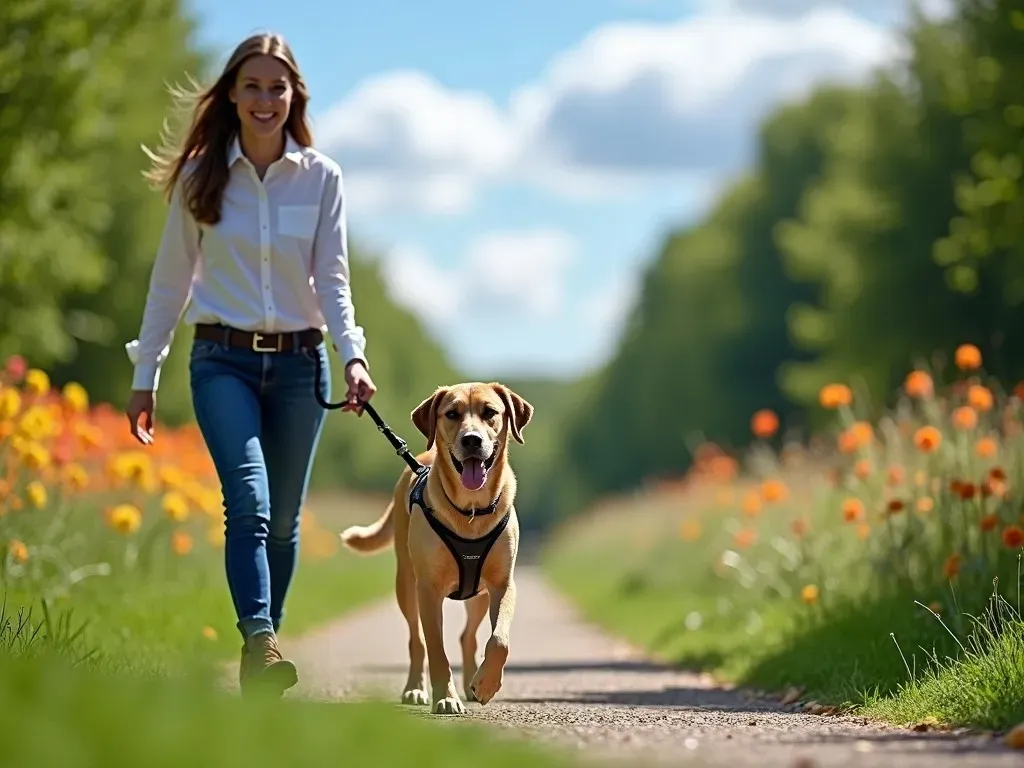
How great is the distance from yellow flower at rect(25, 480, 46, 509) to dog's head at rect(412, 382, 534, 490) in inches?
131

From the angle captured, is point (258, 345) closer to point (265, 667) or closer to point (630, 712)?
point (265, 667)

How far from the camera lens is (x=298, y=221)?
290 inches

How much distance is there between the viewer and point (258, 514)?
22.7 feet

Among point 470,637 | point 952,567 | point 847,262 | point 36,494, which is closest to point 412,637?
point 470,637

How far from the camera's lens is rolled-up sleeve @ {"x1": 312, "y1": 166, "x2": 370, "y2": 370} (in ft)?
24.1

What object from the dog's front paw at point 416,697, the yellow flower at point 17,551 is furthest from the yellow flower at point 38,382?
the dog's front paw at point 416,697

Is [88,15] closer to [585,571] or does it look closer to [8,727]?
[8,727]

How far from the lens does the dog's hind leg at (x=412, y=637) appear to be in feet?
25.8

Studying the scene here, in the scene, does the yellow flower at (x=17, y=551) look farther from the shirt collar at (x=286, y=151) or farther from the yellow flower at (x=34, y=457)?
the shirt collar at (x=286, y=151)

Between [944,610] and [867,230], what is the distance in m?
23.7

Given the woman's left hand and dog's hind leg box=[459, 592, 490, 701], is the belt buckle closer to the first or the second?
the woman's left hand

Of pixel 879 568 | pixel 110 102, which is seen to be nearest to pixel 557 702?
pixel 879 568

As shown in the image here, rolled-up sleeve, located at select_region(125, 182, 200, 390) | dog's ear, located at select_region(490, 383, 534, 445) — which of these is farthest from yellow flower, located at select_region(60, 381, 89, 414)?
dog's ear, located at select_region(490, 383, 534, 445)

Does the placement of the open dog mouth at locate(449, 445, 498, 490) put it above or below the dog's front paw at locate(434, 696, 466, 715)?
above
